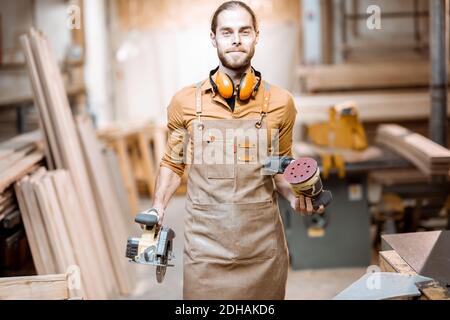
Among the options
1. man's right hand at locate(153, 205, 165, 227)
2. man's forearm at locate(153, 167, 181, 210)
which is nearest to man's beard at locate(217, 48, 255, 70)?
man's forearm at locate(153, 167, 181, 210)

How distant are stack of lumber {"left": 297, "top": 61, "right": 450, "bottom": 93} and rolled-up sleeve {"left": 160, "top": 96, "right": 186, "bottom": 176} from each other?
204 inches

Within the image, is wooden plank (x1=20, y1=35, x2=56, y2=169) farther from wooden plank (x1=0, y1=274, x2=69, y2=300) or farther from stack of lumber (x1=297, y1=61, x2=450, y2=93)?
stack of lumber (x1=297, y1=61, x2=450, y2=93)

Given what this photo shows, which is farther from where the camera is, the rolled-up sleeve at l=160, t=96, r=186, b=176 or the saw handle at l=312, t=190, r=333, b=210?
the rolled-up sleeve at l=160, t=96, r=186, b=176

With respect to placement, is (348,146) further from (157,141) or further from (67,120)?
(157,141)

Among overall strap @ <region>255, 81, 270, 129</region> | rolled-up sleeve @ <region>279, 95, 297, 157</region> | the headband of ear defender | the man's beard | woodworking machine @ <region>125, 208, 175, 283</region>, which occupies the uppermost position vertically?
the man's beard

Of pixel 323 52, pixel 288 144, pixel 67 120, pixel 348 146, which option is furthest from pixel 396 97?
pixel 288 144

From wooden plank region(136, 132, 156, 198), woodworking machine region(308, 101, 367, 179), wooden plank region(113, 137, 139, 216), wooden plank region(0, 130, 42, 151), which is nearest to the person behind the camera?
wooden plank region(0, 130, 42, 151)

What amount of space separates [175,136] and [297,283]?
257 cm

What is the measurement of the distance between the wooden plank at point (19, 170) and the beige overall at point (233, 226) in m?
1.19

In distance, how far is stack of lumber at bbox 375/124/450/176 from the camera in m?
4.52

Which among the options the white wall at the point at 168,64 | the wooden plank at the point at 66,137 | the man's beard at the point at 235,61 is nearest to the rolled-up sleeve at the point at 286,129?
the man's beard at the point at 235,61

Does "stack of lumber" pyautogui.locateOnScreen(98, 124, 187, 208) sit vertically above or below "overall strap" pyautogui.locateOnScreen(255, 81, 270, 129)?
below

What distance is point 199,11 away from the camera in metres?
9.02

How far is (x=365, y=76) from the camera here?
25.6 feet
